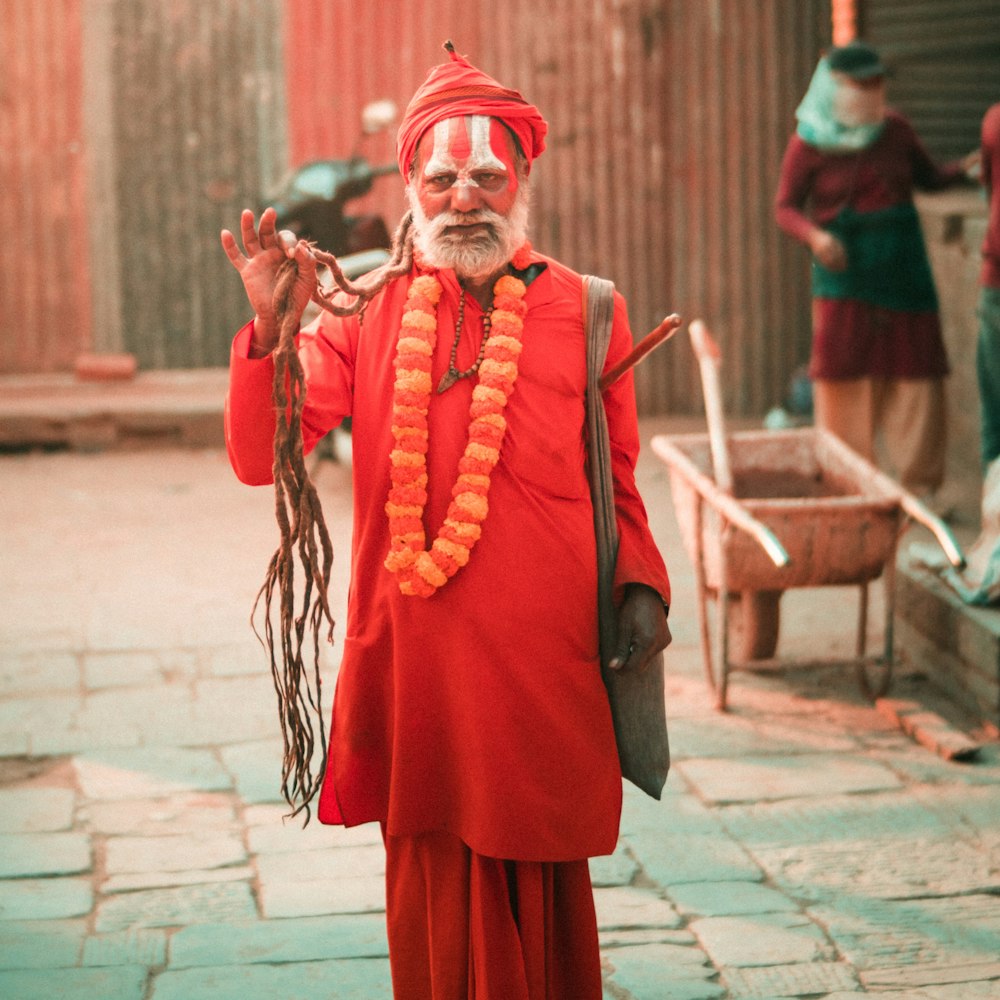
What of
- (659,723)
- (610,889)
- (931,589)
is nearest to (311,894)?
(610,889)

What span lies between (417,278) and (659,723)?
100cm

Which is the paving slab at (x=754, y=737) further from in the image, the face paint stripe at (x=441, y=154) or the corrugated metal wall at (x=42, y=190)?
the corrugated metal wall at (x=42, y=190)

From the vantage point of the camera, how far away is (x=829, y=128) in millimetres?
7324

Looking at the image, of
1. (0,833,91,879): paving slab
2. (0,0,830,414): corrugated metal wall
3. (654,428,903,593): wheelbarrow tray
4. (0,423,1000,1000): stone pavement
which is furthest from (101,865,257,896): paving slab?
(0,0,830,414): corrugated metal wall

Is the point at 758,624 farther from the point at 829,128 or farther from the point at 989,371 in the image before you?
the point at 829,128

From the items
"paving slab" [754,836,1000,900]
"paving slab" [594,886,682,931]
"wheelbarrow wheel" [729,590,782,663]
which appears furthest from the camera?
"wheelbarrow wheel" [729,590,782,663]

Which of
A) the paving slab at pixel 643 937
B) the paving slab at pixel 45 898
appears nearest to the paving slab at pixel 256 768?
the paving slab at pixel 45 898

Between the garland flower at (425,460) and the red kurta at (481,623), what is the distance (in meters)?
0.04

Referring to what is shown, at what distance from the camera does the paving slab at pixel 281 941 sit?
3.69 m

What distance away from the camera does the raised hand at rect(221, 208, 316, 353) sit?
9.12 feet

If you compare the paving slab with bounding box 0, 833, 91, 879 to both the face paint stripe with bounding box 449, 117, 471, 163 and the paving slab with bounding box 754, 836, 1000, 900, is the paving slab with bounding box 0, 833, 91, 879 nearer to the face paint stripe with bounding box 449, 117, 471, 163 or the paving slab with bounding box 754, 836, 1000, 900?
the paving slab with bounding box 754, 836, 1000, 900

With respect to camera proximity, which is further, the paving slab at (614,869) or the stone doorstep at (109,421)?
the stone doorstep at (109,421)

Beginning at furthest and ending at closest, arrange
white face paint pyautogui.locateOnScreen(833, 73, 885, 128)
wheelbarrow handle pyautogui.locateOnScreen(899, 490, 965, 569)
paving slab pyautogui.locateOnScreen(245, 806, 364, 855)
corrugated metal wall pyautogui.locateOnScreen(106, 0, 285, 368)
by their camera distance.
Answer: corrugated metal wall pyautogui.locateOnScreen(106, 0, 285, 368) → white face paint pyautogui.locateOnScreen(833, 73, 885, 128) → wheelbarrow handle pyautogui.locateOnScreen(899, 490, 965, 569) → paving slab pyautogui.locateOnScreen(245, 806, 364, 855)

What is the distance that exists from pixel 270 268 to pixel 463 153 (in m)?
0.50
